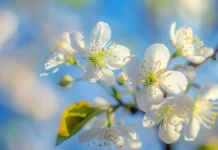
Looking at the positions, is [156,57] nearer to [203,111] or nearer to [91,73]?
[91,73]

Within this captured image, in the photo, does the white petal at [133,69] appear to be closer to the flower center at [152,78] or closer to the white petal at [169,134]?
the flower center at [152,78]

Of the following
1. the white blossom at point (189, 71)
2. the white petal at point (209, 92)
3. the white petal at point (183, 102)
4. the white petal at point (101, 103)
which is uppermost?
the white blossom at point (189, 71)

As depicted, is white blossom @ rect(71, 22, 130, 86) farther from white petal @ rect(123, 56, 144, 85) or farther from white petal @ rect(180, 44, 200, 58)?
white petal @ rect(180, 44, 200, 58)

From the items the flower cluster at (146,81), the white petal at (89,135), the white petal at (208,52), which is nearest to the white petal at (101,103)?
the flower cluster at (146,81)

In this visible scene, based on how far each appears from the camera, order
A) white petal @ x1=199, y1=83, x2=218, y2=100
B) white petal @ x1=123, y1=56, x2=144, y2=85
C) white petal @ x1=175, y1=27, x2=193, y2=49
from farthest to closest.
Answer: white petal @ x1=175, y1=27, x2=193, y2=49, white petal @ x1=199, y1=83, x2=218, y2=100, white petal @ x1=123, y1=56, x2=144, y2=85

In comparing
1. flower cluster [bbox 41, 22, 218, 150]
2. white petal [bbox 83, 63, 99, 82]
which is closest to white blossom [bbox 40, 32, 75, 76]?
flower cluster [bbox 41, 22, 218, 150]

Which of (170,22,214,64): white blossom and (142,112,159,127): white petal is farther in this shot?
(170,22,214,64): white blossom

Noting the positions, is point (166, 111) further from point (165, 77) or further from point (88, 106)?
point (88, 106)
